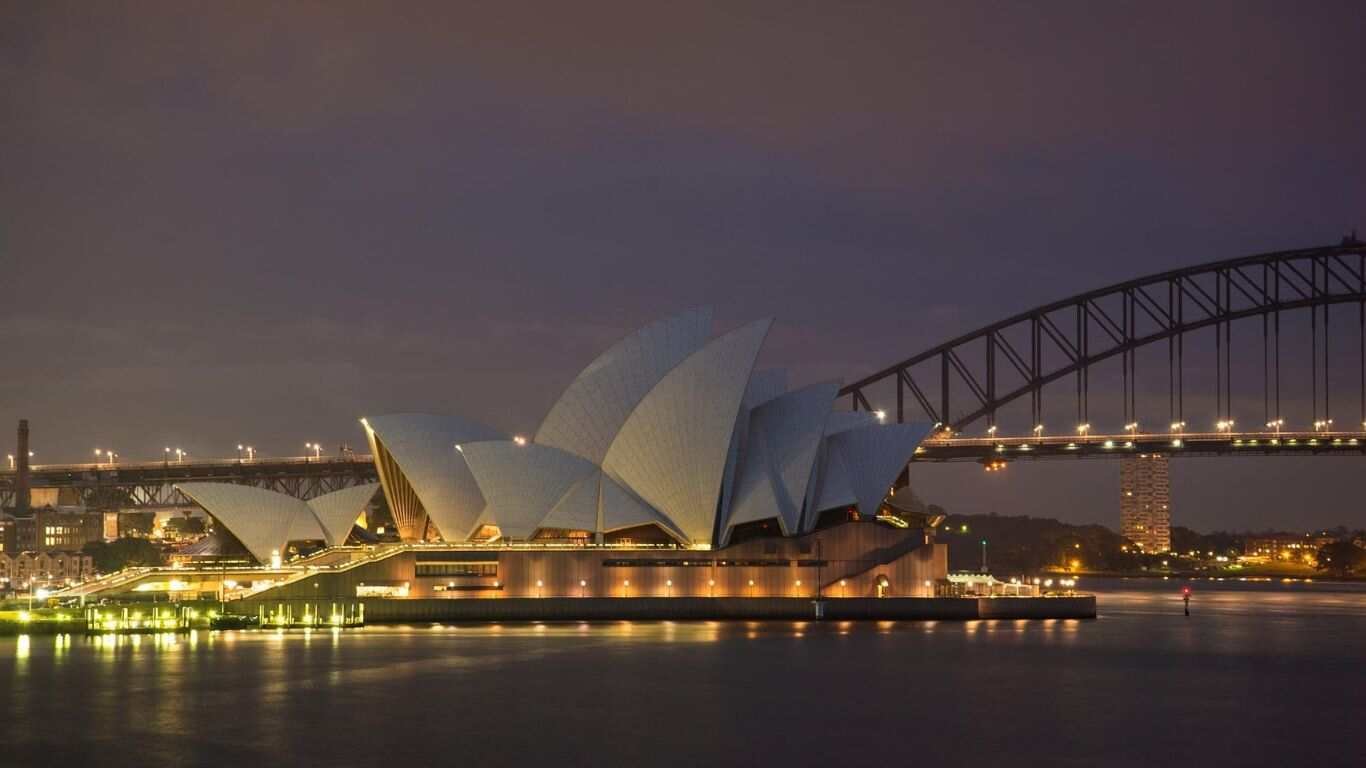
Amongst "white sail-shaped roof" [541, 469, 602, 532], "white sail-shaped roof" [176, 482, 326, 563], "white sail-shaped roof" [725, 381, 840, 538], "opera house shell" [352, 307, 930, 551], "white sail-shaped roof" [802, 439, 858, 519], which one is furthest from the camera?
"white sail-shaped roof" [176, 482, 326, 563]

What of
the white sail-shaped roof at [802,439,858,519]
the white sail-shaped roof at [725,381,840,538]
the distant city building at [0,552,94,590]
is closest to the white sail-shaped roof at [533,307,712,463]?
the white sail-shaped roof at [725,381,840,538]

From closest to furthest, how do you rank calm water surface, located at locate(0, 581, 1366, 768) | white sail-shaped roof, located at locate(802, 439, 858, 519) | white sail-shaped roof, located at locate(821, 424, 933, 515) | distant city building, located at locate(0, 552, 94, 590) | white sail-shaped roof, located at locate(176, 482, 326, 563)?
calm water surface, located at locate(0, 581, 1366, 768) → white sail-shaped roof, located at locate(802, 439, 858, 519) → white sail-shaped roof, located at locate(821, 424, 933, 515) → white sail-shaped roof, located at locate(176, 482, 326, 563) → distant city building, located at locate(0, 552, 94, 590)

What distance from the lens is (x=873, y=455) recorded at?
82.2 m

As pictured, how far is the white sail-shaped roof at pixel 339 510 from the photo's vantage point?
89000 mm

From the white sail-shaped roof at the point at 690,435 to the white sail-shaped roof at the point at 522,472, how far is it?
201 cm

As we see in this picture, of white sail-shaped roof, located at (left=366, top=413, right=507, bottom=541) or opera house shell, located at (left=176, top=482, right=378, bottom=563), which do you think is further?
opera house shell, located at (left=176, top=482, right=378, bottom=563)

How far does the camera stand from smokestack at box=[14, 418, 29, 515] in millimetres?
151625

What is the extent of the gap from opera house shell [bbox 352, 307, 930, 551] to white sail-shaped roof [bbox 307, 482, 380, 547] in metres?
7.89

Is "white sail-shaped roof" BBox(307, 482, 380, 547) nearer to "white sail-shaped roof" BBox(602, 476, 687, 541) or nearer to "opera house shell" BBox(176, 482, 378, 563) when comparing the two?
"opera house shell" BBox(176, 482, 378, 563)

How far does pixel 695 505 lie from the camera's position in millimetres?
78250

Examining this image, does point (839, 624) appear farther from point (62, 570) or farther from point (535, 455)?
point (62, 570)

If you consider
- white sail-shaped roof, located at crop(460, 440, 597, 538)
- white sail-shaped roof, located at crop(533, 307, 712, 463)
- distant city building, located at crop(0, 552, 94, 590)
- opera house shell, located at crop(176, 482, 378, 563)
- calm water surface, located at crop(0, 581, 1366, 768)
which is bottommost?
distant city building, located at crop(0, 552, 94, 590)

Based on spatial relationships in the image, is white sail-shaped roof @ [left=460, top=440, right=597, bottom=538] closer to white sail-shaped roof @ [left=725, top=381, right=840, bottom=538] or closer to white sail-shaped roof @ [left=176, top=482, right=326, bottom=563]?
white sail-shaped roof @ [left=725, top=381, right=840, bottom=538]

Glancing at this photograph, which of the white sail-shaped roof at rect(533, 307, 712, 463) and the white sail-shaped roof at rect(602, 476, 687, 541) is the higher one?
the white sail-shaped roof at rect(533, 307, 712, 463)
